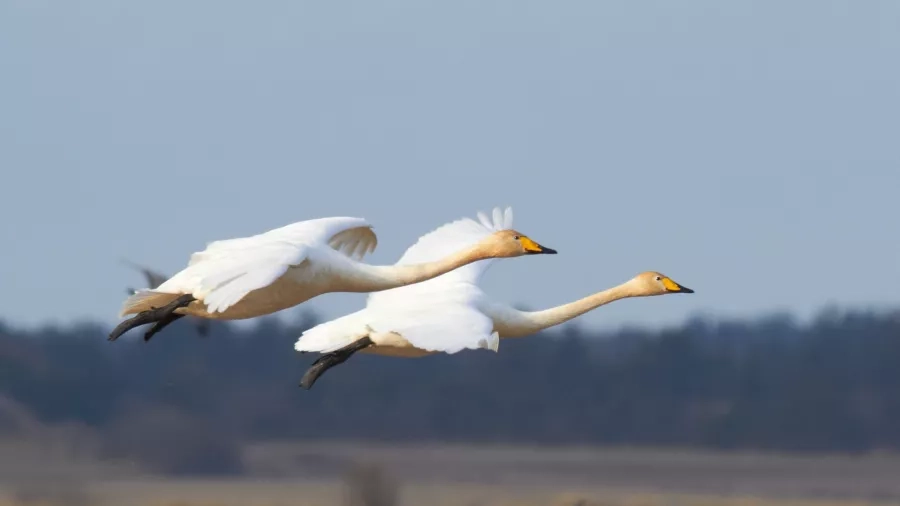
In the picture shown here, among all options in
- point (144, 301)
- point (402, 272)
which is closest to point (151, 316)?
point (144, 301)

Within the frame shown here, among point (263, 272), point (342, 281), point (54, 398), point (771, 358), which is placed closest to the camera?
point (263, 272)

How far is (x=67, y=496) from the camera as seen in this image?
22.4m

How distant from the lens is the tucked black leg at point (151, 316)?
1622 cm

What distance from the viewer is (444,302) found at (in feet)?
55.9

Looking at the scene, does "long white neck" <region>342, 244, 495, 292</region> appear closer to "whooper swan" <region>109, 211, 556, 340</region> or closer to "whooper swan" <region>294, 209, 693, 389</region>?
"whooper swan" <region>109, 211, 556, 340</region>

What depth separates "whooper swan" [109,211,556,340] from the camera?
15.3m

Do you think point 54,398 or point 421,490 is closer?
point 421,490

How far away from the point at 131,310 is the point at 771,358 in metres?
15.4

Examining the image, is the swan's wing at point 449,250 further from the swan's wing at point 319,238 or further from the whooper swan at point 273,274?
the whooper swan at point 273,274

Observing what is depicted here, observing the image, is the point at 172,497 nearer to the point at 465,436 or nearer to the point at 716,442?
the point at 465,436

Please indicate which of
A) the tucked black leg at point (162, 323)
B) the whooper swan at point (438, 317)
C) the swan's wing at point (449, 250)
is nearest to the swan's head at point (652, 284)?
the whooper swan at point (438, 317)

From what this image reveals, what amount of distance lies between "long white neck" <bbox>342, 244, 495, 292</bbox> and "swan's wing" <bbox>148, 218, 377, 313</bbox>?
0.38 m

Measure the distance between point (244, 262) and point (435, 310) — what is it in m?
1.85

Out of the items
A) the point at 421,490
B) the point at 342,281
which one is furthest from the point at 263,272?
the point at 421,490
